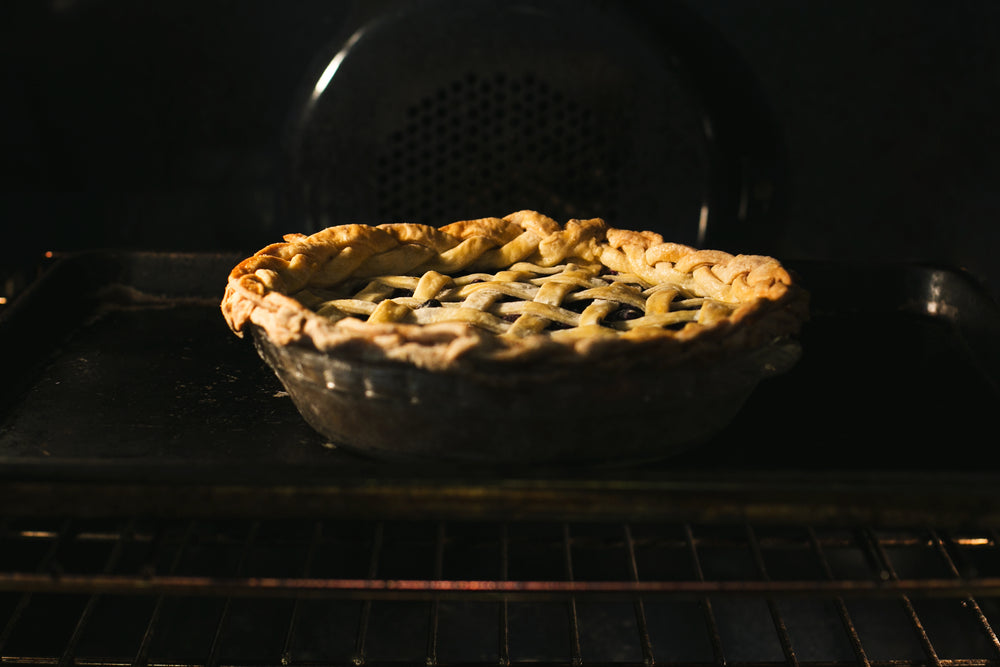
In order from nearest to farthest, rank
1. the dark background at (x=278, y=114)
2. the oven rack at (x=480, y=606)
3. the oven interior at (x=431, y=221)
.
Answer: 1. the oven interior at (x=431, y=221)
2. the oven rack at (x=480, y=606)
3. the dark background at (x=278, y=114)

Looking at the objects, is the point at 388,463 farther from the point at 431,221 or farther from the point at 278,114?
the point at 278,114

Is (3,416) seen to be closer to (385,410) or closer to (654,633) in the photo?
(385,410)

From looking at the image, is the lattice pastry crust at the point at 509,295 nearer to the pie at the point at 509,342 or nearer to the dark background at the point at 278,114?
the pie at the point at 509,342

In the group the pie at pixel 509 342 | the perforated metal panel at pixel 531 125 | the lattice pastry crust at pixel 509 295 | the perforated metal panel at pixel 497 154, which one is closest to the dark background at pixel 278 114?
the perforated metal panel at pixel 531 125

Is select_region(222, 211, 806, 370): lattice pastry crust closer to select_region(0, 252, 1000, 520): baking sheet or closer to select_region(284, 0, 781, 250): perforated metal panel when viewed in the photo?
select_region(0, 252, 1000, 520): baking sheet

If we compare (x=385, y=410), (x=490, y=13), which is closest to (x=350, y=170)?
(x=490, y=13)

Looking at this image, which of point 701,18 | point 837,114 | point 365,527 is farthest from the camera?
point 837,114
